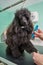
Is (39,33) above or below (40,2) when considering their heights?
below

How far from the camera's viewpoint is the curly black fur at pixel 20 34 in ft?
2.31

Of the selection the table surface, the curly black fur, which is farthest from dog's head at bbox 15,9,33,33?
the table surface

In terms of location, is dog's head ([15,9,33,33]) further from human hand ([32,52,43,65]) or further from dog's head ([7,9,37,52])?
human hand ([32,52,43,65])

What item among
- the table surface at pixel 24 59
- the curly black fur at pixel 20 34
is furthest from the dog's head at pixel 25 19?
the table surface at pixel 24 59

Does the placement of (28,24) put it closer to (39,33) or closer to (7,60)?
(39,33)

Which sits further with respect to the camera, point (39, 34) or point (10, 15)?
point (10, 15)

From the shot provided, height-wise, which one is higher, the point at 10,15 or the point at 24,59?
the point at 10,15

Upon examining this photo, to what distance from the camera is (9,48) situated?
80 cm

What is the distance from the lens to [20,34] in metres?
0.73

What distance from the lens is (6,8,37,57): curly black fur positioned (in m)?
0.70

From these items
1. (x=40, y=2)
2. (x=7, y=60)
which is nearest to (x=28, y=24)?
(x=40, y=2)

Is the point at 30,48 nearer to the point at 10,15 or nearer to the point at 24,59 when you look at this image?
the point at 24,59

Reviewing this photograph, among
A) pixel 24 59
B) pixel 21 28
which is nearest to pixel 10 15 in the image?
pixel 21 28

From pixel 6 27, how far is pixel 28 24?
152mm
